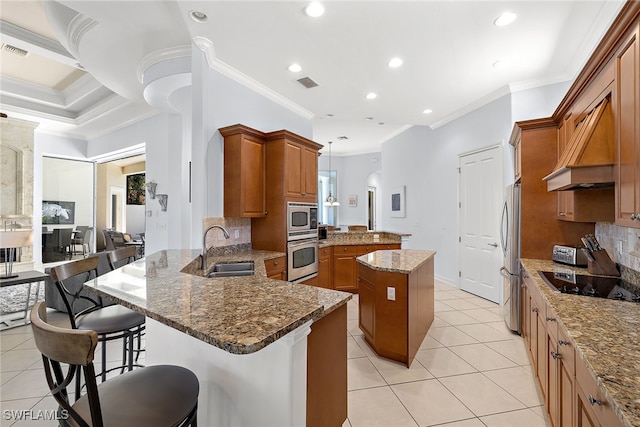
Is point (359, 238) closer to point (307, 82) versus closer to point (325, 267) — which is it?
point (325, 267)

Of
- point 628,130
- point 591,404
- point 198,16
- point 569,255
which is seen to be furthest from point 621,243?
point 198,16

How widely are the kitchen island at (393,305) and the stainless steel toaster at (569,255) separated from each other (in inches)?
48.8

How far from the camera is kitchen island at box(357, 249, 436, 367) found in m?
2.67

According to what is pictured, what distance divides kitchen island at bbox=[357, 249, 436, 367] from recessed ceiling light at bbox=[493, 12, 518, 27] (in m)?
2.38

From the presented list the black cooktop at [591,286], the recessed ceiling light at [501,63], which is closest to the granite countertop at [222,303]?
the black cooktop at [591,286]

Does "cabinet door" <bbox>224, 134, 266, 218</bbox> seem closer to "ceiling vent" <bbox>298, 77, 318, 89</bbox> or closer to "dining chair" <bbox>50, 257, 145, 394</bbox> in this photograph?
"ceiling vent" <bbox>298, 77, 318, 89</bbox>

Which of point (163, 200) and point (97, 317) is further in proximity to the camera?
point (163, 200)

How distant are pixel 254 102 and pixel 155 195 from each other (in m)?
2.62

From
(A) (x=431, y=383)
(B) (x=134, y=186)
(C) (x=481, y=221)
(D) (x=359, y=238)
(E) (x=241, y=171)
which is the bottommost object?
(A) (x=431, y=383)

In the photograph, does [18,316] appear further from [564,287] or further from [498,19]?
[498,19]

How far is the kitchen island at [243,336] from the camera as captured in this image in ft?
3.38

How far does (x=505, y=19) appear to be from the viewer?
2.69 m

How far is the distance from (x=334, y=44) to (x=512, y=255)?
9.94 feet

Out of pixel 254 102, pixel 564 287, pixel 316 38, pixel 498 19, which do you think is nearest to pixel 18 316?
pixel 254 102
